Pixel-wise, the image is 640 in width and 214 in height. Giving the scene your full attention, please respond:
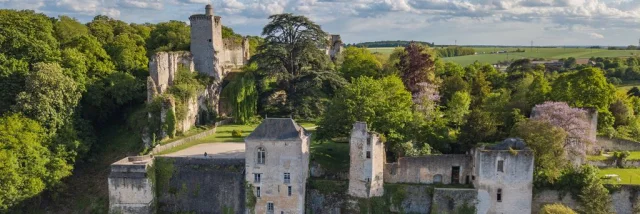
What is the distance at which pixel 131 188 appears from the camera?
85.4 feet

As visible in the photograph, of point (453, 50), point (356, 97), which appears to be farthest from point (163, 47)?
point (453, 50)

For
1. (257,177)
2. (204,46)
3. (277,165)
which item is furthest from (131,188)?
(204,46)

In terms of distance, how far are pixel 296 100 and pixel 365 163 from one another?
14364 mm

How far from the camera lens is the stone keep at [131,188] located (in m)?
25.9

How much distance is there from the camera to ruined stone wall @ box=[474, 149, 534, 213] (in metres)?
24.0

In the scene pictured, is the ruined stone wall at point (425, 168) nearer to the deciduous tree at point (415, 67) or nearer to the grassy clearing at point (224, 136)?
the grassy clearing at point (224, 136)

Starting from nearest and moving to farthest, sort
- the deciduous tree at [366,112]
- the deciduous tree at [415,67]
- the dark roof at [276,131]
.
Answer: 1. the dark roof at [276,131]
2. the deciduous tree at [366,112]
3. the deciduous tree at [415,67]

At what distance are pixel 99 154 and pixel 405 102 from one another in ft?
71.6

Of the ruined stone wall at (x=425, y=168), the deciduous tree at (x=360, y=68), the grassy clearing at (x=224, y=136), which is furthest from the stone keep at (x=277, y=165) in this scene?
the deciduous tree at (x=360, y=68)

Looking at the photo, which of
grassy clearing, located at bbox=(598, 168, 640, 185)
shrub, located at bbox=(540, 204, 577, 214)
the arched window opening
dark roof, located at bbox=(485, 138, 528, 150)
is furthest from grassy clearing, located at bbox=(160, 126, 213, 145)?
grassy clearing, located at bbox=(598, 168, 640, 185)

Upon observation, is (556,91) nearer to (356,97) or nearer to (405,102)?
(405,102)

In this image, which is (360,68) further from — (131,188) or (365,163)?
(131,188)

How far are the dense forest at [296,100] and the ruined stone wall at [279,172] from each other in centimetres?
400

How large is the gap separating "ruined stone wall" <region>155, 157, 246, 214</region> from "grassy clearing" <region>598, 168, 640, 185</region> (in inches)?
749
